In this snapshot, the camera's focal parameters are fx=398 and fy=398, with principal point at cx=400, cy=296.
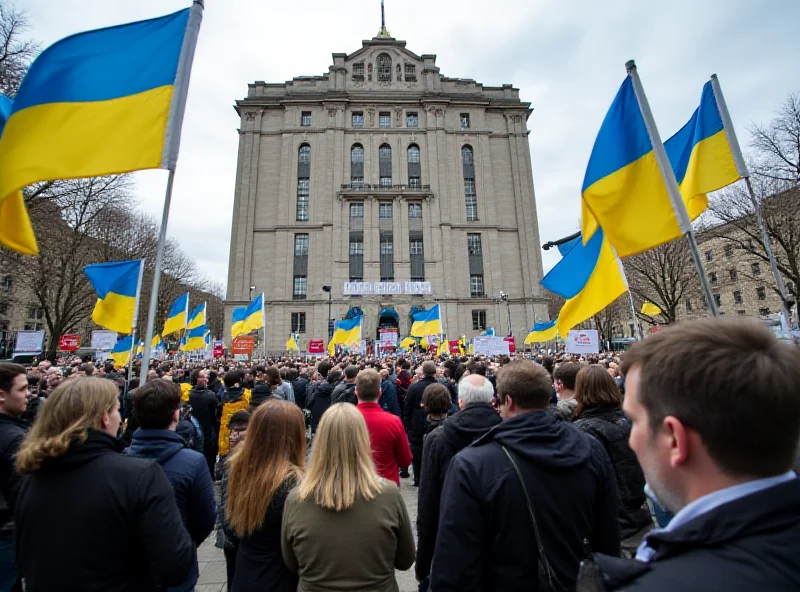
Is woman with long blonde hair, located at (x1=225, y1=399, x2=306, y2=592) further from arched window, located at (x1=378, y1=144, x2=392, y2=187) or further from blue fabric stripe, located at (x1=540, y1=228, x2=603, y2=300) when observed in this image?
arched window, located at (x1=378, y1=144, x2=392, y2=187)

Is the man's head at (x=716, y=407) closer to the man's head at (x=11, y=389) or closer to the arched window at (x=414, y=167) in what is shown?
the man's head at (x=11, y=389)

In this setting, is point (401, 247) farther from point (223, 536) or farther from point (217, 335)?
point (217, 335)

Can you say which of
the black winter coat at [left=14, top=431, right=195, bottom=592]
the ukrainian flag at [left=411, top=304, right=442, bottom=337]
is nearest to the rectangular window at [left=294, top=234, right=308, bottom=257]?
the ukrainian flag at [left=411, top=304, right=442, bottom=337]

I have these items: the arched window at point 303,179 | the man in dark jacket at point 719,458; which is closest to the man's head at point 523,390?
the man in dark jacket at point 719,458

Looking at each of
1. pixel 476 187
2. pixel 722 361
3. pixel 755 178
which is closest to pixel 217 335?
pixel 476 187

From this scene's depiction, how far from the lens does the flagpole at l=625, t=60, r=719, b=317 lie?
3.58m

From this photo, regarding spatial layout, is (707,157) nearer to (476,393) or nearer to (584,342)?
(476,393)

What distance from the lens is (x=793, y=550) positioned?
77 cm

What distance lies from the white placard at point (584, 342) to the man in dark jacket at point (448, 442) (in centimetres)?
1073

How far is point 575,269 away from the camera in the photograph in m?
6.01

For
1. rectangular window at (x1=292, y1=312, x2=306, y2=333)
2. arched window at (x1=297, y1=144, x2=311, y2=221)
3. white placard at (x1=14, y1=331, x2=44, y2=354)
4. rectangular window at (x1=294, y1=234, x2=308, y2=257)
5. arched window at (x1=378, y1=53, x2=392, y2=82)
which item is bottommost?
white placard at (x1=14, y1=331, x2=44, y2=354)

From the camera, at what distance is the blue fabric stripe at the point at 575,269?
5746 millimetres

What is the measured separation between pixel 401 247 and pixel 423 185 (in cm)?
722

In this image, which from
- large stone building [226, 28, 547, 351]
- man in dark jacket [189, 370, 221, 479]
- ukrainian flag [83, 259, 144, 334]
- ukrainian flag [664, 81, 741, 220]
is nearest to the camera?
ukrainian flag [664, 81, 741, 220]
